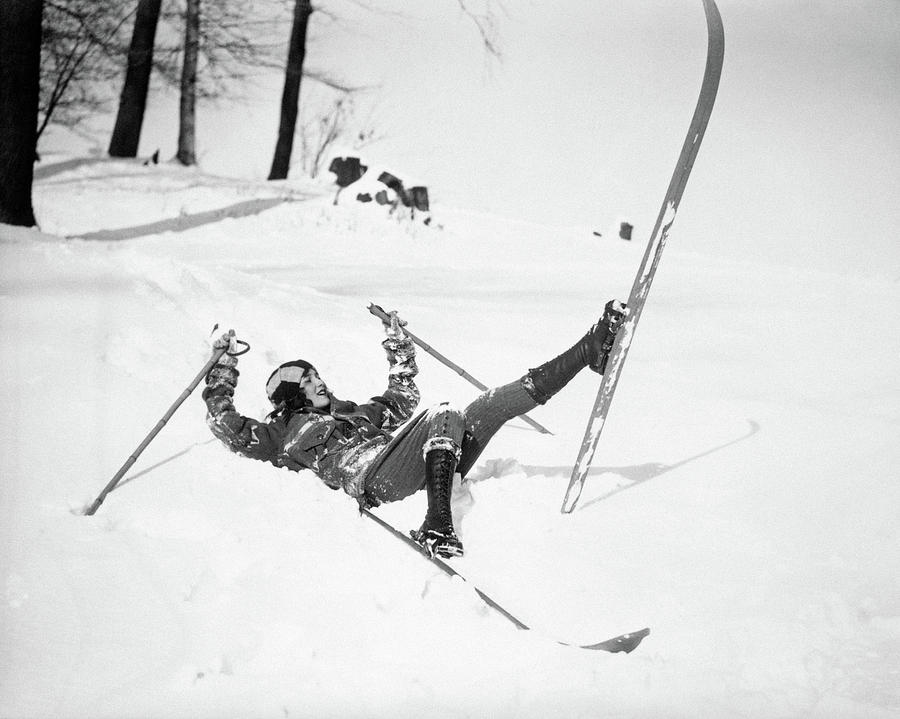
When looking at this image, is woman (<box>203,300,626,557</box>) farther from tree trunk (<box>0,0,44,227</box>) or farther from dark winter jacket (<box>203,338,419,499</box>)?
tree trunk (<box>0,0,44,227</box>)

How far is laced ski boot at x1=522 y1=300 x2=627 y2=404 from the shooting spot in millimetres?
3625

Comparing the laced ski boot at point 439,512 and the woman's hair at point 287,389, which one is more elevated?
the woman's hair at point 287,389

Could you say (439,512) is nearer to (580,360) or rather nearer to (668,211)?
Answer: (580,360)

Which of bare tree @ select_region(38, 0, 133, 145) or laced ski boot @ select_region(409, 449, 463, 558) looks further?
bare tree @ select_region(38, 0, 133, 145)

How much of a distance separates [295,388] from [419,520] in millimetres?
884

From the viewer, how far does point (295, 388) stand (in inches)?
155

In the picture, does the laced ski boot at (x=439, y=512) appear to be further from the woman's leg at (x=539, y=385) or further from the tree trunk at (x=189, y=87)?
the tree trunk at (x=189, y=87)

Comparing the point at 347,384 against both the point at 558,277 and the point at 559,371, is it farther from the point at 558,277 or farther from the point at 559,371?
the point at 558,277

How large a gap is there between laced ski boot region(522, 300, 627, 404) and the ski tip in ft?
3.93

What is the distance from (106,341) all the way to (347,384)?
150 centimetres

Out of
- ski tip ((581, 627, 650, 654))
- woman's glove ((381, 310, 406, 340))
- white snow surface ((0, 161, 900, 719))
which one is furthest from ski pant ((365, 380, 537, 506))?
ski tip ((581, 627, 650, 654))

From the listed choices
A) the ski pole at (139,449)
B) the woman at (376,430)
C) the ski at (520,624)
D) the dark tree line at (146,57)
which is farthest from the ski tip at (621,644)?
the dark tree line at (146,57)

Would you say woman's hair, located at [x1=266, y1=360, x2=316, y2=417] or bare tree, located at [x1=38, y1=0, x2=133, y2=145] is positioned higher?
bare tree, located at [x1=38, y1=0, x2=133, y2=145]

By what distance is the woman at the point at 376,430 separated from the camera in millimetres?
3591
